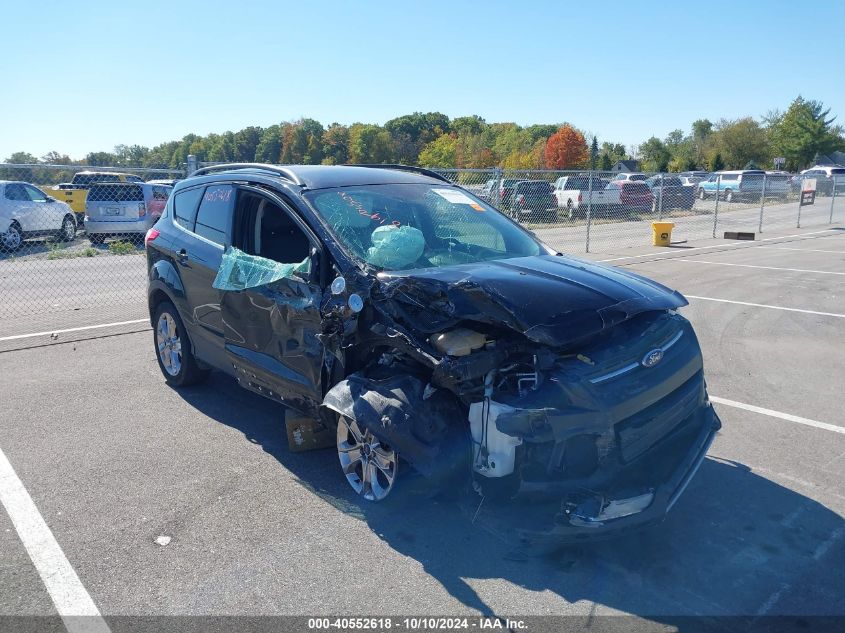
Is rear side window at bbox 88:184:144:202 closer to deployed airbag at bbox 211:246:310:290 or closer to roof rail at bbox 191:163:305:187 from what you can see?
roof rail at bbox 191:163:305:187

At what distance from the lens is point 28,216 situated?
17094 millimetres

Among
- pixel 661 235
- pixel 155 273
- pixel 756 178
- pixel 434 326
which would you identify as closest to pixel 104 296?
pixel 155 273

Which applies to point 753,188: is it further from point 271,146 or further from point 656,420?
point 271,146

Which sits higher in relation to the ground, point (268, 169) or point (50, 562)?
point (268, 169)

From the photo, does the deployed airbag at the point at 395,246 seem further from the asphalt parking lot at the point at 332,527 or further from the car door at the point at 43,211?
the car door at the point at 43,211

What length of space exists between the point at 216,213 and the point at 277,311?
1366mm

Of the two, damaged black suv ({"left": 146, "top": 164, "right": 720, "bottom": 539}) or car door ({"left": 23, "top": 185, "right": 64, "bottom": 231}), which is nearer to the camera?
damaged black suv ({"left": 146, "top": 164, "right": 720, "bottom": 539})

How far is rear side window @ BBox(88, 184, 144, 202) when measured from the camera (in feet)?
56.5

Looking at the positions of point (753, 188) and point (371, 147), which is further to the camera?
point (371, 147)

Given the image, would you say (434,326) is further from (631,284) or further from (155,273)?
(155,273)

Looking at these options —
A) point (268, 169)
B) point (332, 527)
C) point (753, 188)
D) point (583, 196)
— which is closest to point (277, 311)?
point (268, 169)

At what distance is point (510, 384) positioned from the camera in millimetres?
3510

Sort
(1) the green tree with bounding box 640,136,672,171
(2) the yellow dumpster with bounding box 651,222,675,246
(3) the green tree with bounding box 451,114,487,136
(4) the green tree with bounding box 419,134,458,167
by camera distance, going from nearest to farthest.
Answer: (2) the yellow dumpster with bounding box 651,222,675,246, (1) the green tree with bounding box 640,136,672,171, (4) the green tree with bounding box 419,134,458,167, (3) the green tree with bounding box 451,114,487,136

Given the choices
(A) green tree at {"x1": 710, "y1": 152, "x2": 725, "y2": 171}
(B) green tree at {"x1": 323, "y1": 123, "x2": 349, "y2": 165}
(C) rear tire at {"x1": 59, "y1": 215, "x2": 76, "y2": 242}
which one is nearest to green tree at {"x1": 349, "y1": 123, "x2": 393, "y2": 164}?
(B) green tree at {"x1": 323, "y1": 123, "x2": 349, "y2": 165}
